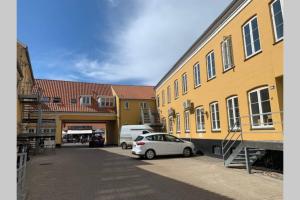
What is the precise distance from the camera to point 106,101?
39062mm

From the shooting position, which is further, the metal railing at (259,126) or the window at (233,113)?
the window at (233,113)

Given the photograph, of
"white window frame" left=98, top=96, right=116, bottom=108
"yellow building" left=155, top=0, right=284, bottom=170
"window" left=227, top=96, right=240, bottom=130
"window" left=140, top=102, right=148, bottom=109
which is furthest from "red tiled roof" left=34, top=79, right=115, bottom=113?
"window" left=227, top=96, right=240, bottom=130

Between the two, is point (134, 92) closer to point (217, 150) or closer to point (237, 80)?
point (217, 150)

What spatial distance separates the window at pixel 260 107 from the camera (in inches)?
460

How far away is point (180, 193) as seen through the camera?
7773mm

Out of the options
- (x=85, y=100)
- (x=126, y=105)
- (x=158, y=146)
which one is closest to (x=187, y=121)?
(x=158, y=146)

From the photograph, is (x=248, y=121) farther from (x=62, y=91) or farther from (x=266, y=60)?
(x=62, y=91)

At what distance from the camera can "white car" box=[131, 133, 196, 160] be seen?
671 inches

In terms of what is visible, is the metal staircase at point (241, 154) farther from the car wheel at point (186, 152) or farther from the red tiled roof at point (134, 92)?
the red tiled roof at point (134, 92)

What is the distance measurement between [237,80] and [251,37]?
2.38 meters

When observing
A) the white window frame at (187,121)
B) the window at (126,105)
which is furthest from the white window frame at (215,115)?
the window at (126,105)

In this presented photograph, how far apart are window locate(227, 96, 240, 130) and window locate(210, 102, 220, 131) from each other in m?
1.62

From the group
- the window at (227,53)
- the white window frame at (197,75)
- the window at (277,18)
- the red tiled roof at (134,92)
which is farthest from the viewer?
the red tiled roof at (134,92)

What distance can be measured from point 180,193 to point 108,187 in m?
2.53
